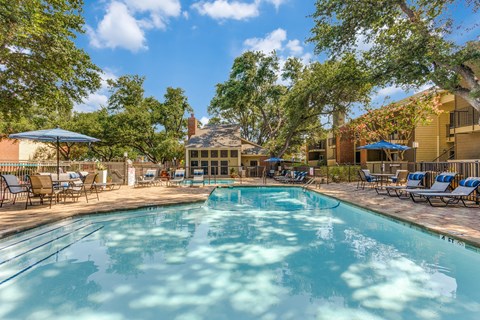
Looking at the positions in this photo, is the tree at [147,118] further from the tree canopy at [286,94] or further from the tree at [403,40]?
the tree at [403,40]

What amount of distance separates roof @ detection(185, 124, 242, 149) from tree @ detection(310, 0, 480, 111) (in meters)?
14.2

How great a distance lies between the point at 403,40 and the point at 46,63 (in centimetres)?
1560

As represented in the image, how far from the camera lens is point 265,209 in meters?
8.77

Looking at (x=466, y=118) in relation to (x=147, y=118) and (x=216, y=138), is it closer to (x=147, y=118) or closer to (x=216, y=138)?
(x=216, y=138)

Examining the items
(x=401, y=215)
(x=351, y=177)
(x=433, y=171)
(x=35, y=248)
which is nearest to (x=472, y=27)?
(x=433, y=171)

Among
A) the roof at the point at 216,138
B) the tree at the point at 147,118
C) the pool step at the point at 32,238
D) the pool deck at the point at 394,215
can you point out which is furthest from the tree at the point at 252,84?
the pool step at the point at 32,238

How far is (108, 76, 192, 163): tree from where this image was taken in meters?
25.6

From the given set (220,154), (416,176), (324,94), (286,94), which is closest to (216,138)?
(220,154)

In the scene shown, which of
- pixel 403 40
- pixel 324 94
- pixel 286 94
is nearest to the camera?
pixel 403 40

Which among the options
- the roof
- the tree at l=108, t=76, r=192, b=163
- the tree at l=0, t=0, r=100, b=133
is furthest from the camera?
the tree at l=108, t=76, r=192, b=163

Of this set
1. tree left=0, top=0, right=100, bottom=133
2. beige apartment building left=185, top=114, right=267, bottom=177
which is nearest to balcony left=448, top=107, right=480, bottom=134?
beige apartment building left=185, top=114, right=267, bottom=177

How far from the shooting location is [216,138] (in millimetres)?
26375

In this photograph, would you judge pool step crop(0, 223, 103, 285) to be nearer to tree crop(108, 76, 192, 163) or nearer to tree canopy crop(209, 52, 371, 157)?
tree canopy crop(209, 52, 371, 157)

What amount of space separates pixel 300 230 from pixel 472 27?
444 inches
